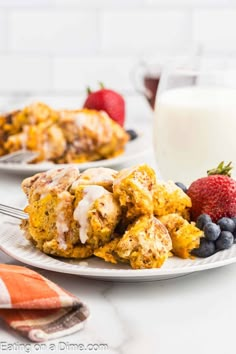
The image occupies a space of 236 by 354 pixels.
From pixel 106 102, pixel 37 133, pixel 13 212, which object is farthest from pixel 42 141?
pixel 13 212

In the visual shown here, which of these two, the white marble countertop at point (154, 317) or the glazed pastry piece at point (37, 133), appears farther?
the glazed pastry piece at point (37, 133)

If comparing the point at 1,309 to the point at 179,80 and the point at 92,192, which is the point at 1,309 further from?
the point at 179,80

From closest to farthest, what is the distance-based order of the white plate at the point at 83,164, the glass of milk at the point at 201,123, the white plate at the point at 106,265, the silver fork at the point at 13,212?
the white plate at the point at 106,265, the silver fork at the point at 13,212, the glass of milk at the point at 201,123, the white plate at the point at 83,164

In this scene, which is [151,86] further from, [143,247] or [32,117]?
[143,247]

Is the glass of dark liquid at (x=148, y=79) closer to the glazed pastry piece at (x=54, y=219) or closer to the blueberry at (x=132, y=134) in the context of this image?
the blueberry at (x=132, y=134)

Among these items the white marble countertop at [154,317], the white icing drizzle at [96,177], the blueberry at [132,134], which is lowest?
the blueberry at [132,134]

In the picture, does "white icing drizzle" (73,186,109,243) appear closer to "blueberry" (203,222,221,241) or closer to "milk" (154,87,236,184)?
"blueberry" (203,222,221,241)

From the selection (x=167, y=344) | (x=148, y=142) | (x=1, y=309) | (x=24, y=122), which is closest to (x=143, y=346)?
(x=167, y=344)

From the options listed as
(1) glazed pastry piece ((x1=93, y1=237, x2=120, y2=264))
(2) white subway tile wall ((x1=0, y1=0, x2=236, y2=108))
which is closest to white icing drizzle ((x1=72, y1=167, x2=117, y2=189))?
(1) glazed pastry piece ((x1=93, y1=237, x2=120, y2=264))

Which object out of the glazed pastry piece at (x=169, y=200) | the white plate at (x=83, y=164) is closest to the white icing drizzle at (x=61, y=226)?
the glazed pastry piece at (x=169, y=200)
